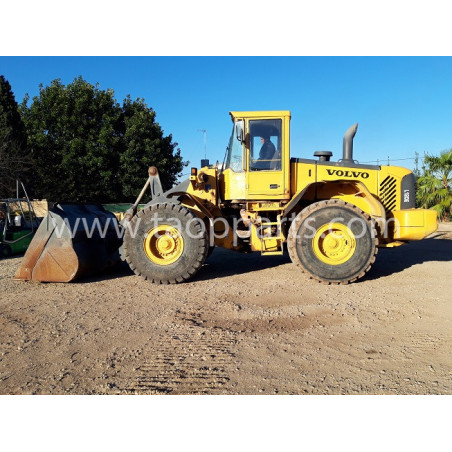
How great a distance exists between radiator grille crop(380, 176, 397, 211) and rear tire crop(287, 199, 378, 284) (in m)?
0.75

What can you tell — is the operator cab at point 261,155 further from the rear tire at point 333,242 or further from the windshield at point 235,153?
the rear tire at point 333,242

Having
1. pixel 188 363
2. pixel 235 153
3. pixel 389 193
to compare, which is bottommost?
pixel 188 363

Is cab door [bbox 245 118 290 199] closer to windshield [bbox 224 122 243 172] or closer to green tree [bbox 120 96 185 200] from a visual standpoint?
windshield [bbox 224 122 243 172]

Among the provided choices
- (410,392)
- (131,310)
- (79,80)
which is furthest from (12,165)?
(410,392)

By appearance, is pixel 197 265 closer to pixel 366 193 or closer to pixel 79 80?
pixel 366 193

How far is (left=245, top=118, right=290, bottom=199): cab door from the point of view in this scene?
6.38m

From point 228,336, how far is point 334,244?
306 cm

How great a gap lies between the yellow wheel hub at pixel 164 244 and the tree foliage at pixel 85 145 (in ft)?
46.8

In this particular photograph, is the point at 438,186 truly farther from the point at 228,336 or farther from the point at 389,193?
the point at 228,336

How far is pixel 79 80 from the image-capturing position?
20.5 meters

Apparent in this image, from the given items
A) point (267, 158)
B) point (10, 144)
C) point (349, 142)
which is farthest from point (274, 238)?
point (10, 144)

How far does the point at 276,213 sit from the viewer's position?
268 inches

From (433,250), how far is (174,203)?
24.5ft

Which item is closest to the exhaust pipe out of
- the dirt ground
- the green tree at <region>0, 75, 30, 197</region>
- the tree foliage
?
the dirt ground
